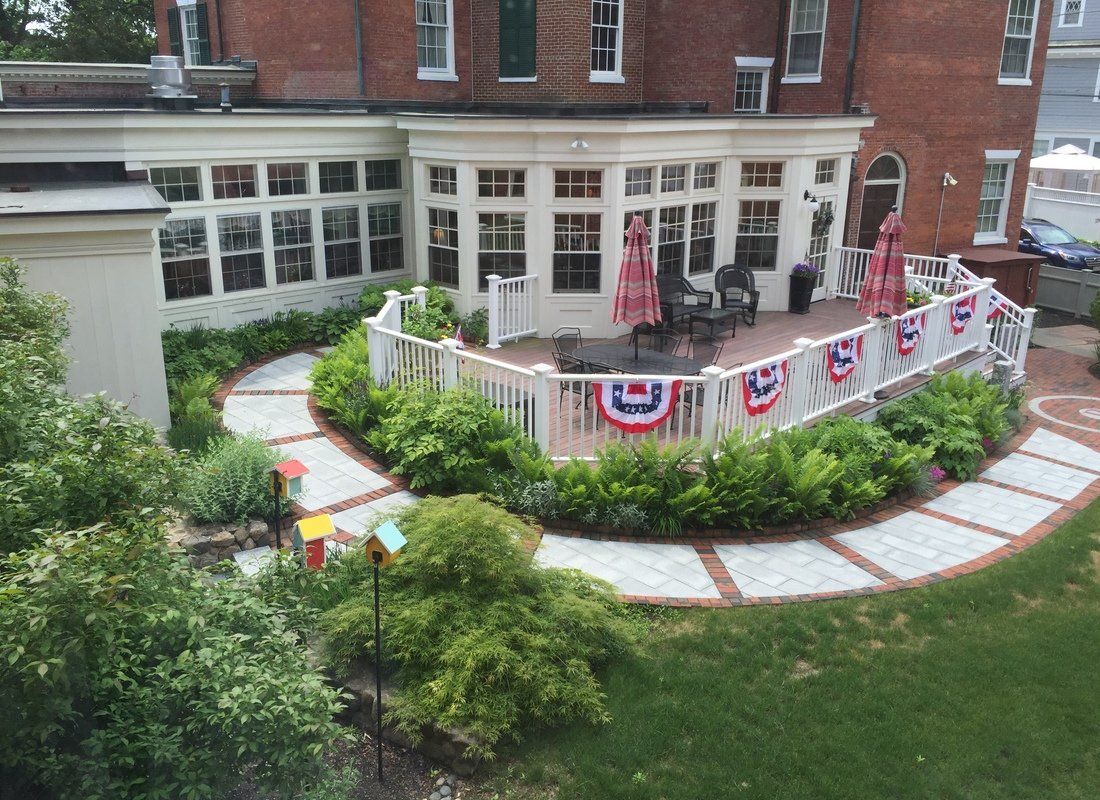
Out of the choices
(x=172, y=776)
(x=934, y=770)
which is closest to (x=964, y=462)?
(x=934, y=770)

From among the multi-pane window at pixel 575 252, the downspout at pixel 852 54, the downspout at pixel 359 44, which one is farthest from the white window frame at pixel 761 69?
the downspout at pixel 359 44

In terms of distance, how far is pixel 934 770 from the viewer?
575cm

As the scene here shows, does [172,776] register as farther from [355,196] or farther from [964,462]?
[355,196]

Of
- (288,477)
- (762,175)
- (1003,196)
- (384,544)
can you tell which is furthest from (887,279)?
(1003,196)

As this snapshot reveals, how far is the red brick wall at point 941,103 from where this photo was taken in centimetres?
1753

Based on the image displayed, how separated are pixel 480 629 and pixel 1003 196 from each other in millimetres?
19119

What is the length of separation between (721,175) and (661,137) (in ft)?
6.53

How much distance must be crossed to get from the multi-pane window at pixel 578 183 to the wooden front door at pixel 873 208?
711 cm

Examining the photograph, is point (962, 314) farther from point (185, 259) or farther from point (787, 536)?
Answer: point (185, 259)

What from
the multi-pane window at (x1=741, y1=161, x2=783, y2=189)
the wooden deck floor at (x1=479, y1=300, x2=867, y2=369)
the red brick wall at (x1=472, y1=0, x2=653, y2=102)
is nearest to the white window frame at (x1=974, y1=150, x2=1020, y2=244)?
the wooden deck floor at (x1=479, y1=300, x2=867, y2=369)

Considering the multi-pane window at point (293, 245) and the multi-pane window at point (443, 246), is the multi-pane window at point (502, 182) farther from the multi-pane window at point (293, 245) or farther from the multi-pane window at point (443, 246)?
the multi-pane window at point (293, 245)

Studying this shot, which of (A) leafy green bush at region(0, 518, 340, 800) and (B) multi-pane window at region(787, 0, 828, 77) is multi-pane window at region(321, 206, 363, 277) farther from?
(A) leafy green bush at region(0, 518, 340, 800)

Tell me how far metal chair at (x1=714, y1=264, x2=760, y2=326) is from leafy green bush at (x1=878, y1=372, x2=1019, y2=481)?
3.39m

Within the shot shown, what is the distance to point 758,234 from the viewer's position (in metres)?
16.0
